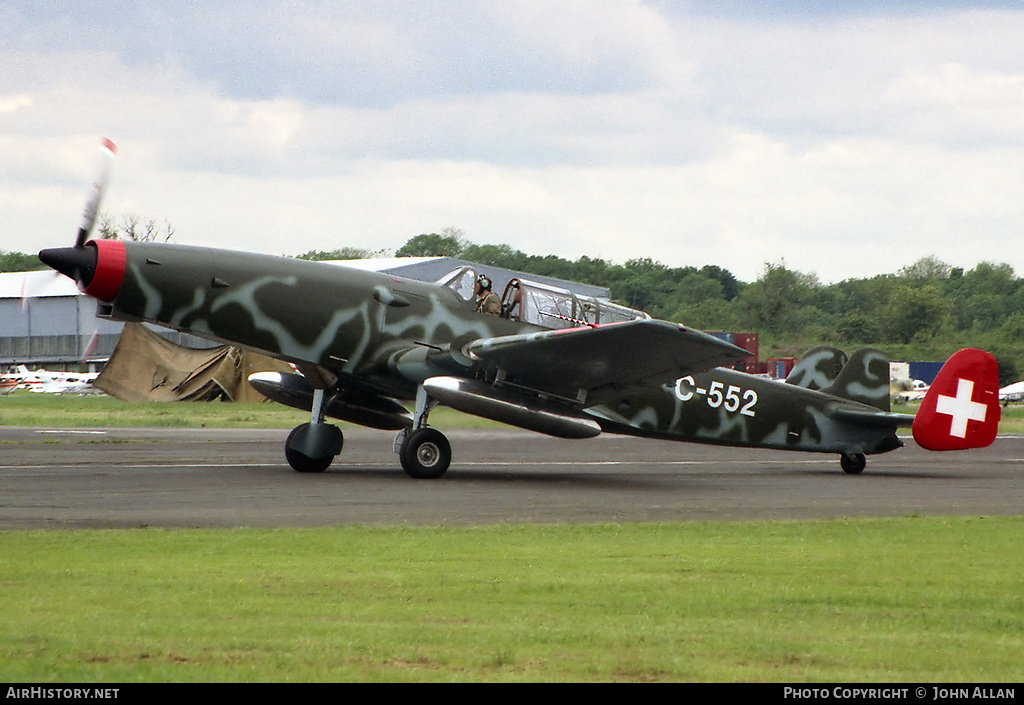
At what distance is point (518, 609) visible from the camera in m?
7.03

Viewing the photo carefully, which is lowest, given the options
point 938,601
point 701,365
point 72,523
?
point 72,523

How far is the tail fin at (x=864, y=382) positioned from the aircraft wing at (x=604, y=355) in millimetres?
4617

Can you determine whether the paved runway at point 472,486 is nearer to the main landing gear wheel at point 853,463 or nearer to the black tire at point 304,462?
the main landing gear wheel at point 853,463

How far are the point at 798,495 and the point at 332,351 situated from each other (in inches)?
260

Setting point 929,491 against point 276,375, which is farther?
point 276,375

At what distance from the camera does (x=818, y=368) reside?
2134 centimetres

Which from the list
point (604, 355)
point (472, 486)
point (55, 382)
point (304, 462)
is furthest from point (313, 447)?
point (55, 382)

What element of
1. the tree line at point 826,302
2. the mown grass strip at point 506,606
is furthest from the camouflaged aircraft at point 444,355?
the tree line at point 826,302

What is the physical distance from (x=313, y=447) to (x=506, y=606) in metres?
11.0

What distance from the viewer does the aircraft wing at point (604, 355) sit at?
15812 millimetres

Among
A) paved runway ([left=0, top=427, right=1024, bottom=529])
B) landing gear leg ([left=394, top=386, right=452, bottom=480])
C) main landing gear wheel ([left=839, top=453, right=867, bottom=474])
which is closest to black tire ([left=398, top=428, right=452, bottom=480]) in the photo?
landing gear leg ([left=394, top=386, right=452, bottom=480])

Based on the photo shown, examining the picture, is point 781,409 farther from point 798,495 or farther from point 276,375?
point 276,375
